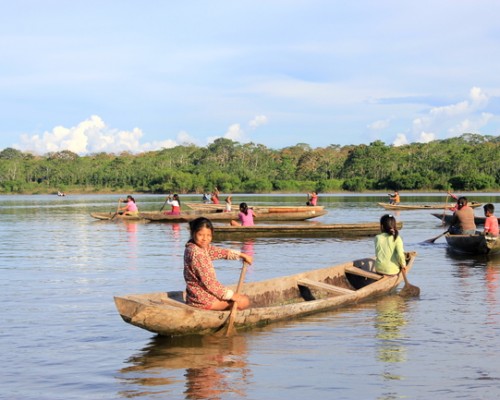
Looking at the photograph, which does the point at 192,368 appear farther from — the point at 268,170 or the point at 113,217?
the point at 268,170

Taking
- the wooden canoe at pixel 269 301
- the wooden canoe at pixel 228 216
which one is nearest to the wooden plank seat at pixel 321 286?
the wooden canoe at pixel 269 301

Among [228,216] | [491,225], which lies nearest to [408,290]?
[491,225]

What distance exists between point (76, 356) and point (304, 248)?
11.0 m

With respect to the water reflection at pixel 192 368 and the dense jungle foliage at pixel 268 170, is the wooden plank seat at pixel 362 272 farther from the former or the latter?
the dense jungle foliage at pixel 268 170

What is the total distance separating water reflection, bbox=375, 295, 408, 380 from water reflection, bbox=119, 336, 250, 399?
4.04 ft

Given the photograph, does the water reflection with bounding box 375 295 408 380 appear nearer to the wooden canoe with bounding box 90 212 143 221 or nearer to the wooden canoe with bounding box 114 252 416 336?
the wooden canoe with bounding box 114 252 416 336

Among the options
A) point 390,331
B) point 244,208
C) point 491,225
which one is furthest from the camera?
point 244,208

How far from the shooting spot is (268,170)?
91188mm

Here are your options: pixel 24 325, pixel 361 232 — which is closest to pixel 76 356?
pixel 24 325

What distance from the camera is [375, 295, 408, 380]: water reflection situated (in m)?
6.79

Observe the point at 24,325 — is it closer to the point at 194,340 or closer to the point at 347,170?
the point at 194,340

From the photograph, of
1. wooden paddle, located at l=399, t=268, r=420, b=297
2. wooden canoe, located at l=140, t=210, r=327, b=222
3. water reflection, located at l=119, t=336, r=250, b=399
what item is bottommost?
water reflection, located at l=119, t=336, r=250, b=399

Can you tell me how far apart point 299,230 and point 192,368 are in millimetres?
13317

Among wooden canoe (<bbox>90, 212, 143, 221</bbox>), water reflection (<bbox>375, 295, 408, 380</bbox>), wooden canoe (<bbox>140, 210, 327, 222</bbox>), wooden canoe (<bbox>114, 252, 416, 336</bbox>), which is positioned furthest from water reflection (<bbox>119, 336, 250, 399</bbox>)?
wooden canoe (<bbox>90, 212, 143, 221</bbox>)
